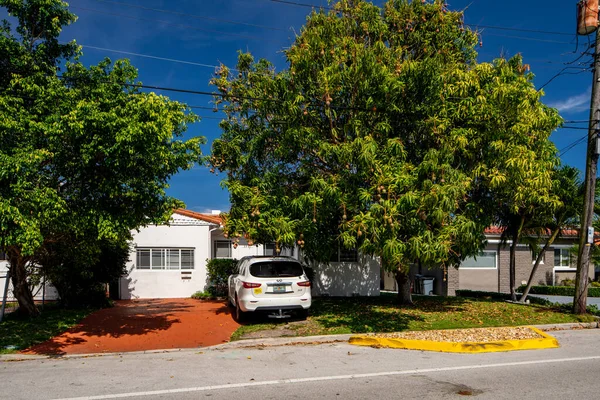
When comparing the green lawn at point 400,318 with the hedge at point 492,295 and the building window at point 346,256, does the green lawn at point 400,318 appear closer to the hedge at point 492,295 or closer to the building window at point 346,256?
the hedge at point 492,295

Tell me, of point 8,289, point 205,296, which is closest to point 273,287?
point 205,296

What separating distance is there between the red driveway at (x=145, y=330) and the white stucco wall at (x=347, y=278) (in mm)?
4061

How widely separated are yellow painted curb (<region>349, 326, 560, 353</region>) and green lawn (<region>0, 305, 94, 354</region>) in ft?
22.3

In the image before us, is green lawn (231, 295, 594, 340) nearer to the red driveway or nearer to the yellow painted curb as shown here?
the red driveway

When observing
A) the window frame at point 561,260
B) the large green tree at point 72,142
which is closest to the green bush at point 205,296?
the large green tree at point 72,142

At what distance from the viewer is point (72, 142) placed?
30.3 feet

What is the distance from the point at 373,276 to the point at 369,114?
9053mm

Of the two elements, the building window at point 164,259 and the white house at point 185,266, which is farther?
the building window at point 164,259

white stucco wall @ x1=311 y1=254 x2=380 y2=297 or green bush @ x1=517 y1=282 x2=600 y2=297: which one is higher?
white stucco wall @ x1=311 y1=254 x2=380 y2=297

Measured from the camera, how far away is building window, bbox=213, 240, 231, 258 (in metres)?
21.7

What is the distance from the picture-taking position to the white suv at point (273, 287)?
40.0ft

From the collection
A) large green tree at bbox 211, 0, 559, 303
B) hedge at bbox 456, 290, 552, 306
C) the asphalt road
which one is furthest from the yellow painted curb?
hedge at bbox 456, 290, 552, 306

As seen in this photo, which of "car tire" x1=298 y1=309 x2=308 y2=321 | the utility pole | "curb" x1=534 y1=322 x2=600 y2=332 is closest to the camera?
"curb" x1=534 y1=322 x2=600 y2=332

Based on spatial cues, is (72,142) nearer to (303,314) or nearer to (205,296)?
(303,314)
